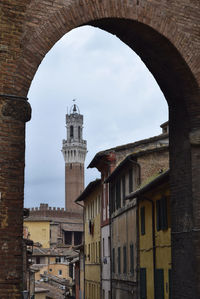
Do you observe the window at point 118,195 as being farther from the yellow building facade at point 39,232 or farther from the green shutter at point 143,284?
the yellow building facade at point 39,232

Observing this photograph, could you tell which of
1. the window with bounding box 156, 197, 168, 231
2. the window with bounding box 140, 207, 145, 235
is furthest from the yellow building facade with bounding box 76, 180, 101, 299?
the window with bounding box 156, 197, 168, 231

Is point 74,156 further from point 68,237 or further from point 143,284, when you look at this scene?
point 143,284

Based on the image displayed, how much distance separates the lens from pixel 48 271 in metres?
70.5

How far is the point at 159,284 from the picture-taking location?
18.8 m

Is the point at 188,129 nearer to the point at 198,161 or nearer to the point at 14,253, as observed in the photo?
the point at 198,161

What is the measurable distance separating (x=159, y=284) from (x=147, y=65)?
937 cm

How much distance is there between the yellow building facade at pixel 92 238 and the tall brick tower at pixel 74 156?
6970cm

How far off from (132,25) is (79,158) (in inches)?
4228

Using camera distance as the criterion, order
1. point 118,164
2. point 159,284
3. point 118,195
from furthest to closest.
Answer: point 118,164 < point 118,195 < point 159,284

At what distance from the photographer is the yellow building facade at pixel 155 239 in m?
17.9

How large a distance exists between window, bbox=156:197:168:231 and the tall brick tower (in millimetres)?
90577

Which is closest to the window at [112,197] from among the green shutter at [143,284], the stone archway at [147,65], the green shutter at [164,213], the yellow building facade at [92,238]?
the yellow building facade at [92,238]

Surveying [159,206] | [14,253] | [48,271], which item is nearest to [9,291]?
[14,253]

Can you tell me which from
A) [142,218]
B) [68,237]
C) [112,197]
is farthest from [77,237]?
[142,218]
